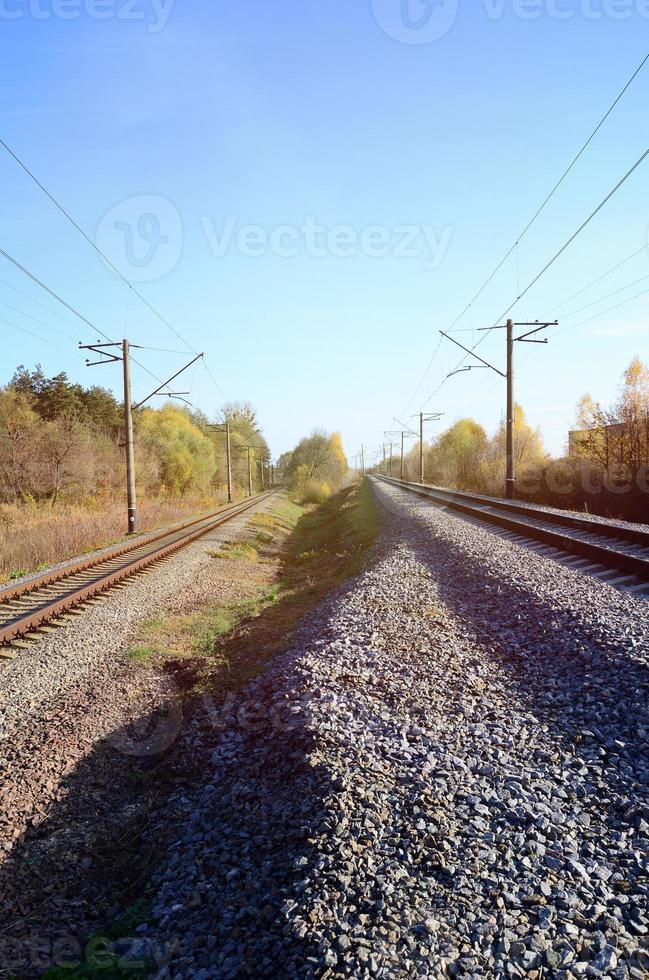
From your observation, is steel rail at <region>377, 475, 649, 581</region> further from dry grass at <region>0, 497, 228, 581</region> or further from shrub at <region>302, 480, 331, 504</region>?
shrub at <region>302, 480, 331, 504</region>

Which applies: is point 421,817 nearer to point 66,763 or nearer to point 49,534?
point 66,763

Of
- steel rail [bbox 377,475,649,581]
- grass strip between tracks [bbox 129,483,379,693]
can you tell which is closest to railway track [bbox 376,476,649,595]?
steel rail [bbox 377,475,649,581]

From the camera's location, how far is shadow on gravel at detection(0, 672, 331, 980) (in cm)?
306

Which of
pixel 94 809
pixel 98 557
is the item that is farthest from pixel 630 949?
pixel 98 557

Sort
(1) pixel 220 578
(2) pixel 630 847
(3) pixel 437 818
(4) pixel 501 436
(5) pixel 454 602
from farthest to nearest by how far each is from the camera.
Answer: (4) pixel 501 436 → (1) pixel 220 578 → (5) pixel 454 602 → (3) pixel 437 818 → (2) pixel 630 847

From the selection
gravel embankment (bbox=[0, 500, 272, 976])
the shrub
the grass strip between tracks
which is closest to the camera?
gravel embankment (bbox=[0, 500, 272, 976])

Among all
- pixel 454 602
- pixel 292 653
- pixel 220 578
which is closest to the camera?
pixel 292 653

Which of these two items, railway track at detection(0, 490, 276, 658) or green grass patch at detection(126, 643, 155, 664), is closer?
green grass patch at detection(126, 643, 155, 664)

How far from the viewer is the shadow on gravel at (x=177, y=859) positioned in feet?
10.0

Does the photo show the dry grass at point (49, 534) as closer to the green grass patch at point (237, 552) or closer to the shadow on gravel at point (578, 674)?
the green grass patch at point (237, 552)

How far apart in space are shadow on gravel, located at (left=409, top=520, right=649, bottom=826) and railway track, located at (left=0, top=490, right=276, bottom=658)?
5.87m

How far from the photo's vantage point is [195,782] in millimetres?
4820

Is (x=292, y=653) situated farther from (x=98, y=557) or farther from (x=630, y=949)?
(x=98, y=557)

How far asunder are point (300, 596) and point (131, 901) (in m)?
8.69
